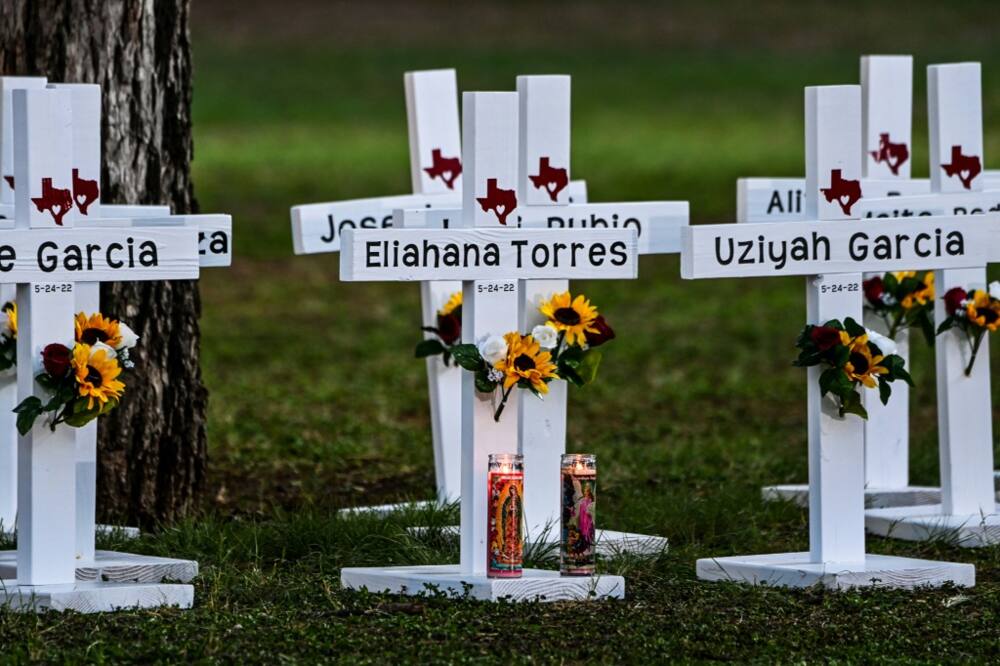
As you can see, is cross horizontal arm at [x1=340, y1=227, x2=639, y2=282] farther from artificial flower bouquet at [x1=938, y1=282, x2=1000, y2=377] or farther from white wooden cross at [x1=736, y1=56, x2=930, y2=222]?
white wooden cross at [x1=736, y1=56, x2=930, y2=222]

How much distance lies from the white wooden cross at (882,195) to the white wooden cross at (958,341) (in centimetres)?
50

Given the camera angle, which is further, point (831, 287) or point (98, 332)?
point (831, 287)

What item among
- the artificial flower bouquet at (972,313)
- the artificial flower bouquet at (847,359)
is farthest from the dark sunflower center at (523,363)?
the artificial flower bouquet at (972,313)

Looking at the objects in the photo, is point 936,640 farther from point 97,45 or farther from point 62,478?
point 97,45

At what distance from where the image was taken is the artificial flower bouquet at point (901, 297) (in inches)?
327

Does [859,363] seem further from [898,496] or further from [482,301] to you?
[898,496]

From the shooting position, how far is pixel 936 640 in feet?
18.8

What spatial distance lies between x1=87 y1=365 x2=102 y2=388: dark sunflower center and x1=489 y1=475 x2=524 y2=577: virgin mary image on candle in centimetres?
128

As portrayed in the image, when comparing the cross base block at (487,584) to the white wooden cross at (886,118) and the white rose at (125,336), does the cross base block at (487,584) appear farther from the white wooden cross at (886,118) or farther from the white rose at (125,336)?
the white wooden cross at (886,118)

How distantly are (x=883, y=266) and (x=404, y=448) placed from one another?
3.84 meters

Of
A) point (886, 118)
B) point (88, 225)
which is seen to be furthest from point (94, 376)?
point (886, 118)

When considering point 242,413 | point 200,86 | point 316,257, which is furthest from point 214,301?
point 200,86

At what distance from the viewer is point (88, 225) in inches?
250

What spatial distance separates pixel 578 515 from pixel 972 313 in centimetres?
229
